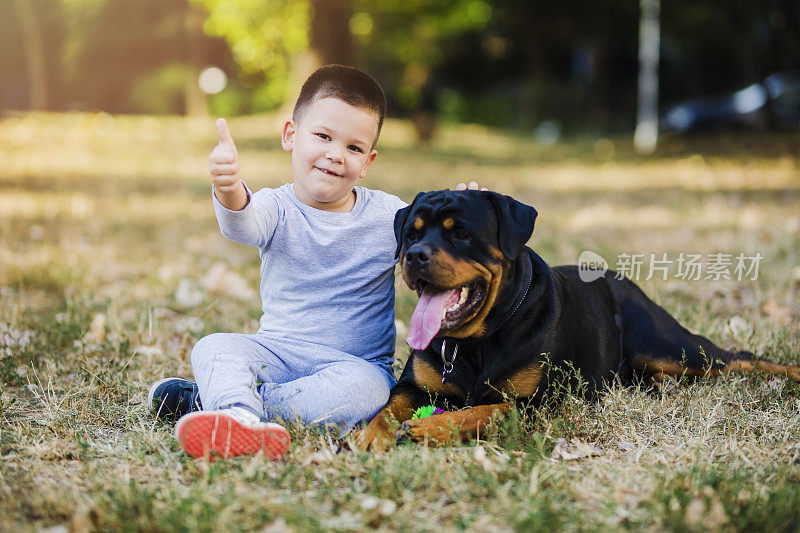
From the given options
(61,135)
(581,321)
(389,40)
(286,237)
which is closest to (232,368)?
(286,237)

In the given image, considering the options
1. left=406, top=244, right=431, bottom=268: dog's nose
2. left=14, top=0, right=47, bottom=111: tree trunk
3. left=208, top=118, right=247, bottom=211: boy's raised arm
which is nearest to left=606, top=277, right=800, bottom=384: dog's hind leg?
left=406, top=244, right=431, bottom=268: dog's nose

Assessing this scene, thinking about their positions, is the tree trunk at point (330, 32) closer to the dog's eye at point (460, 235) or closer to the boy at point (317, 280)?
the boy at point (317, 280)

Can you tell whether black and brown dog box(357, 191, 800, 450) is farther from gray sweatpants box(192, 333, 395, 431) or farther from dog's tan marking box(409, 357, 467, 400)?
gray sweatpants box(192, 333, 395, 431)

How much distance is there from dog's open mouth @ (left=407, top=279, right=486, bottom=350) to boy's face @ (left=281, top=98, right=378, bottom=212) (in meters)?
0.64

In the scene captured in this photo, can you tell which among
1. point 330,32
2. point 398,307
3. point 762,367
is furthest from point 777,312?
point 330,32

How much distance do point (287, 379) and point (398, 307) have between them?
1881 mm

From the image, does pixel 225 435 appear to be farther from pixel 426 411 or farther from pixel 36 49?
pixel 36 49

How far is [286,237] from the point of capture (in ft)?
11.1

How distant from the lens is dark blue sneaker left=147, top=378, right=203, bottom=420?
10.6 ft

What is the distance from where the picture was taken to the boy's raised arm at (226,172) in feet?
9.37

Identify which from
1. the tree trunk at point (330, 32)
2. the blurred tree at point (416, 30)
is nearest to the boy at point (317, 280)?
the tree trunk at point (330, 32)

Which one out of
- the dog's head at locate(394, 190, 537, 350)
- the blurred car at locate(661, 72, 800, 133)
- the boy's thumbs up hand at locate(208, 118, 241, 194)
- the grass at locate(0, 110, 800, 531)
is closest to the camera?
the grass at locate(0, 110, 800, 531)

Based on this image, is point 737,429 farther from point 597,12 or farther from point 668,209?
point 597,12

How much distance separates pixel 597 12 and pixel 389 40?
9.88 metres
